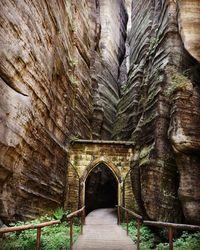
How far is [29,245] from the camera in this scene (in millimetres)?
6820

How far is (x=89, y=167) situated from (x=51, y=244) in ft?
24.1

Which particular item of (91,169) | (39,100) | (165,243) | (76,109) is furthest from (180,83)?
(76,109)

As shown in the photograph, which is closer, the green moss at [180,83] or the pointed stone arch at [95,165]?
the green moss at [180,83]

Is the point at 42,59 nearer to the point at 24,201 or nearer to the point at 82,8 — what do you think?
the point at 24,201

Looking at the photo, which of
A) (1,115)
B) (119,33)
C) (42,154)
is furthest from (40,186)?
(119,33)

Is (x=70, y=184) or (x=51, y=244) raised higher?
(x=70, y=184)

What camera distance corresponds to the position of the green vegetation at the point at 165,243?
25.5 feet

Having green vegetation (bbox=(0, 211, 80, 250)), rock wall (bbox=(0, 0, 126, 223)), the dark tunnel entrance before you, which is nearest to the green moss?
rock wall (bbox=(0, 0, 126, 223))

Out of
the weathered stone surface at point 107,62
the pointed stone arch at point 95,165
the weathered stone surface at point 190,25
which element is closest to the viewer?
the weathered stone surface at point 190,25

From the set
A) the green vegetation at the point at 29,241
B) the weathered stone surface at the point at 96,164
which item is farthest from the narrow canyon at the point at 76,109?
the green vegetation at the point at 29,241

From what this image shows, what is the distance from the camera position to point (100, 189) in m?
24.0

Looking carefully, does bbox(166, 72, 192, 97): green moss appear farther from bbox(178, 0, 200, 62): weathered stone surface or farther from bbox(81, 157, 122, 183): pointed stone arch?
bbox(81, 157, 122, 183): pointed stone arch

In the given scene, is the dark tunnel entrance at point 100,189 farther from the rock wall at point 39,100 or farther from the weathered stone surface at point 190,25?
the weathered stone surface at point 190,25

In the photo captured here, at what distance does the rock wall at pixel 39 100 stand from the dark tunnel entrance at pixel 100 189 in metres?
4.44
